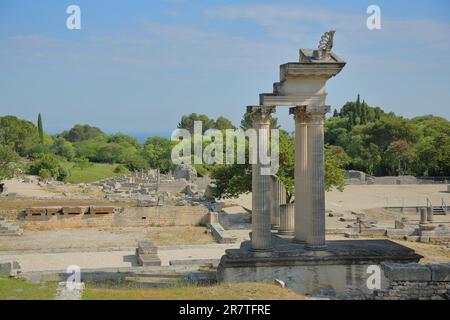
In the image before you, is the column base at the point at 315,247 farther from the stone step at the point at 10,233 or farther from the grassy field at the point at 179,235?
the stone step at the point at 10,233

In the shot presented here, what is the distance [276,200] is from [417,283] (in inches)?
338

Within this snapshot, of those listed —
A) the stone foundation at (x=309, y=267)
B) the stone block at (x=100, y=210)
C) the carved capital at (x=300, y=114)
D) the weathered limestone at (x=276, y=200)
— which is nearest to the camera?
the stone foundation at (x=309, y=267)

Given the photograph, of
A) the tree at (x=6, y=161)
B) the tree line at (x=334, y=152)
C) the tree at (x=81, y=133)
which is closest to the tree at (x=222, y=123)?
the tree line at (x=334, y=152)

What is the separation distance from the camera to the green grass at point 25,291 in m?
11.9

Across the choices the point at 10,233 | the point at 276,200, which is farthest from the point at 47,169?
the point at 276,200

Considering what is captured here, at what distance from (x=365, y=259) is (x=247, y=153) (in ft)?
60.9

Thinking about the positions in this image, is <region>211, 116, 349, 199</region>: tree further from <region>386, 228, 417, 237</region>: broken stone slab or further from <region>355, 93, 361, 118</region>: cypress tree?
<region>355, 93, 361, 118</region>: cypress tree

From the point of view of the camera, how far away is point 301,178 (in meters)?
16.2

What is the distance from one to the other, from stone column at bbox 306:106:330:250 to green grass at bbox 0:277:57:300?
6.65m

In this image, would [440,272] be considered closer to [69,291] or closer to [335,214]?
[69,291]

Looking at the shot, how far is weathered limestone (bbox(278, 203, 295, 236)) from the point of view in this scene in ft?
61.4

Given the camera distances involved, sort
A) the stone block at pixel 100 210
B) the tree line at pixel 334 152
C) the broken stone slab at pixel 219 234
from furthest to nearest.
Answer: the tree line at pixel 334 152, the stone block at pixel 100 210, the broken stone slab at pixel 219 234

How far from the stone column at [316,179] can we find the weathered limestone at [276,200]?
417 cm
